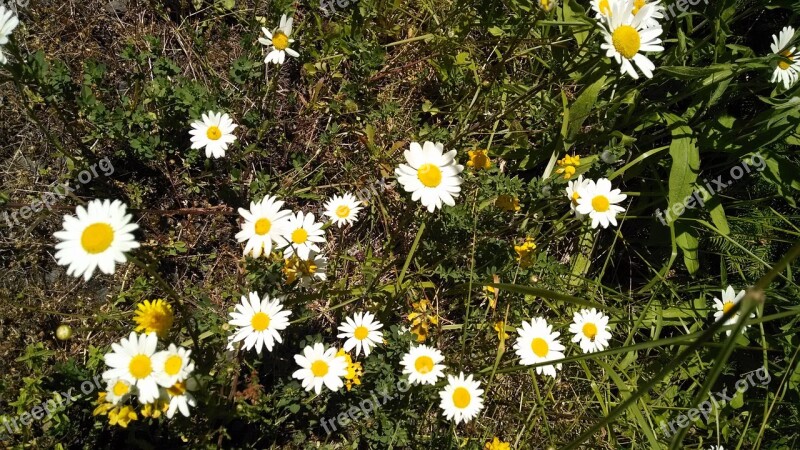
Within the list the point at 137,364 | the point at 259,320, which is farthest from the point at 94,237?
the point at 259,320

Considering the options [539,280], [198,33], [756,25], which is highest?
[756,25]

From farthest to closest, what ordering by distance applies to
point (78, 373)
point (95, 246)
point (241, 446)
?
point (241, 446)
point (78, 373)
point (95, 246)

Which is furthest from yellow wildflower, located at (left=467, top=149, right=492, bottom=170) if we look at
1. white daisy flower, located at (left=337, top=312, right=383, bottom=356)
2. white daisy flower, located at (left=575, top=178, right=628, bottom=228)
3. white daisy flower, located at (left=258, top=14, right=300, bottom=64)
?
white daisy flower, located at (left=258, top=14, right=300, bottom=64)

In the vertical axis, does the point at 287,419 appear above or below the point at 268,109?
below

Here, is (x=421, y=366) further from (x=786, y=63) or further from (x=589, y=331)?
(x=786, y=63)

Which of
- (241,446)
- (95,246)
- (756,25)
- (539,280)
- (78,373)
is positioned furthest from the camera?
(756,25)

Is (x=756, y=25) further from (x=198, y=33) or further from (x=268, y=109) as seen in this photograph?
(x=198, y=33)

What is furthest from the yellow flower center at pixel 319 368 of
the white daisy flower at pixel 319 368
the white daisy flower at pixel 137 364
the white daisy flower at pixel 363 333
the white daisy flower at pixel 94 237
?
the white daisy flower at pixel 94 237

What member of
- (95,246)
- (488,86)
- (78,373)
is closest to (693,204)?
(488,86)
